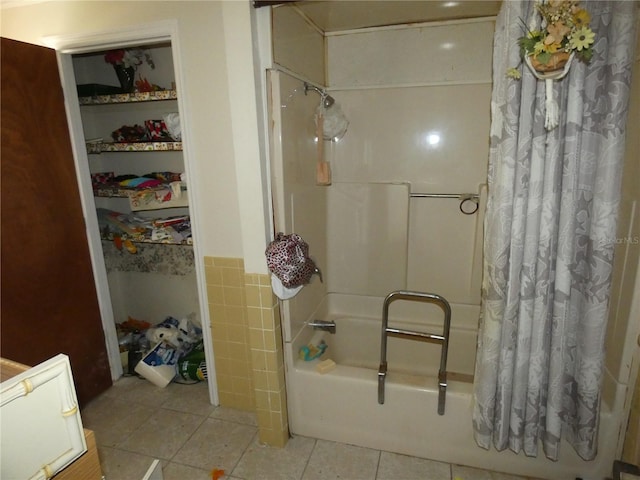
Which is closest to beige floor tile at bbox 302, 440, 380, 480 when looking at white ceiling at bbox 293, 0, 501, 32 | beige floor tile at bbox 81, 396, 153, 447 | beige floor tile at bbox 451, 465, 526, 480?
beige floor tile at bbox 451, 465, 526, 480

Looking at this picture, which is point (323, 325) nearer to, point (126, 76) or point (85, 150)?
point (85, 150)

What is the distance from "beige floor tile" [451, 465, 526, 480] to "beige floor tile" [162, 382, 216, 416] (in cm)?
132

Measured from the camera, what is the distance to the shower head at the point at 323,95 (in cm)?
190

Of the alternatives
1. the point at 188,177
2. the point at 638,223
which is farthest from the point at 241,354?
the point at 638,223

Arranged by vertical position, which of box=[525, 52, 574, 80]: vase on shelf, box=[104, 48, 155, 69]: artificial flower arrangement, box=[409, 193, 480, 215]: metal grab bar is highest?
box=[104, 48, 155, 69]: artificial flower arrangement

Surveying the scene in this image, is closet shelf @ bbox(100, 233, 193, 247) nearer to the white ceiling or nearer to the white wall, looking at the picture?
the white wall

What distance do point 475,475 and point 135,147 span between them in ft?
7.79

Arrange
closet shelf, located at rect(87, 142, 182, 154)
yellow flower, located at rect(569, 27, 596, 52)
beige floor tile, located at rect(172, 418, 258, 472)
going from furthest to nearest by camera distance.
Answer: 1. closet shelf, located at rect(87, 142, 182, 154)
2. beige floor tile, located at rect(172, 418, 258, 472)
3. yellow flower, located at rect(569, 27, 596, 52)

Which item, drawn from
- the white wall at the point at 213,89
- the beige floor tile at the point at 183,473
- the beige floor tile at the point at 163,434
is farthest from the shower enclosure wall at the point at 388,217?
the beige floor tile at the point at 163,434

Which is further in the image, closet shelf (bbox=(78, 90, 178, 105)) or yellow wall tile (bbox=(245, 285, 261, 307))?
closet shelf (bbox=(78, 90, 178, 105))

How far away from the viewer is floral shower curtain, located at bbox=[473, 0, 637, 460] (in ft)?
3.90

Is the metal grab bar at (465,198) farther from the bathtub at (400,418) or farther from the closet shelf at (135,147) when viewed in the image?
the closet shelf at (135,147)

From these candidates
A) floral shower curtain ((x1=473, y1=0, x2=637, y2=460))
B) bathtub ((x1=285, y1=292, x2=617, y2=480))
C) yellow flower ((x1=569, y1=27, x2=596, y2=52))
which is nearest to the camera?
yellow flower ((x1=569, y1=27, x2=596, y2=52))

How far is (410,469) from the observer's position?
1.71 metres
